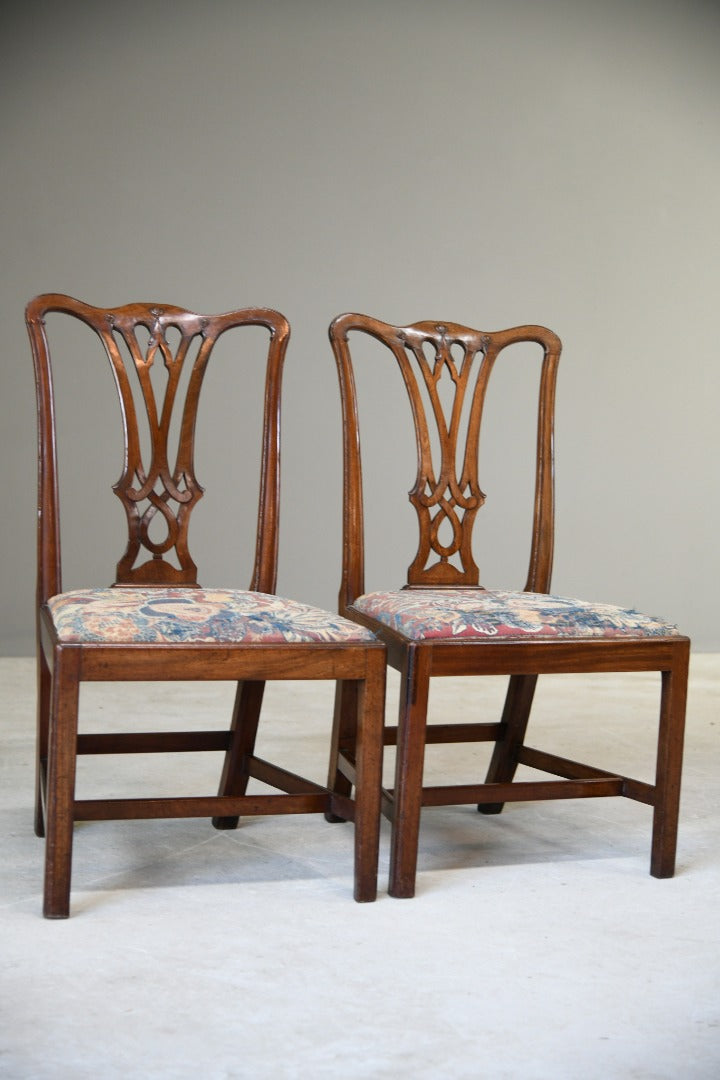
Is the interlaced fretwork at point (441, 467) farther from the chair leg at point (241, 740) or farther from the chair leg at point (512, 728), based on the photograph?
the chair leg at point (241, 740)

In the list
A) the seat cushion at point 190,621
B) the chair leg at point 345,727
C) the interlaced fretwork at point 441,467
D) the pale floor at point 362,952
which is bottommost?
the pale floor at point 362,952

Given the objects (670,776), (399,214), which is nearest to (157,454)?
(670,776)

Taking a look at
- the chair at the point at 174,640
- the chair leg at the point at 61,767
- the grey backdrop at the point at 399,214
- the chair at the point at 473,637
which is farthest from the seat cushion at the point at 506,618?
the grey backdrop at the point at 399,214

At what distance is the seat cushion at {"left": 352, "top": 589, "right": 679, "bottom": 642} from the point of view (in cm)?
173

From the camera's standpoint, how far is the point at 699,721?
3197 mm

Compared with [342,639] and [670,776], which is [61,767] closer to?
[342,639]

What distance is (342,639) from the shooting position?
1.66 m

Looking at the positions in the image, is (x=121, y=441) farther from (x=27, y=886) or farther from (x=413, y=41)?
(x=27, y=886)

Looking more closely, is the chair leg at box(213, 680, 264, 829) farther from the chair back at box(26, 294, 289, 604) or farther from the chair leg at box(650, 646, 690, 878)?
the chair leg at box(650, 646, 690, 878)

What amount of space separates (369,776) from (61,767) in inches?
16.8

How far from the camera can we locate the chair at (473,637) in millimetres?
1702

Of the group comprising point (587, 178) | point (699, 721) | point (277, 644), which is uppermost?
point (587, 178)

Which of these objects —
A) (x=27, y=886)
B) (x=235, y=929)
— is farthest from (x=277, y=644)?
(x=27, y=886)

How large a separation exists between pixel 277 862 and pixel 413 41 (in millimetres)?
3580
